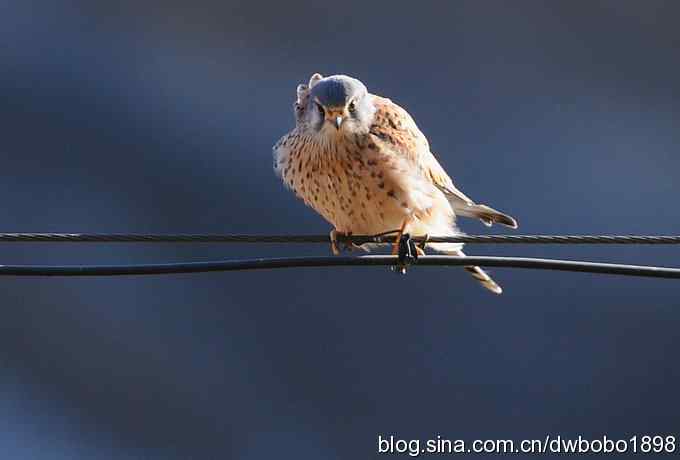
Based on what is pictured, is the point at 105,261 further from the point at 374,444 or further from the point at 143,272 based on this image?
the point at 143,272

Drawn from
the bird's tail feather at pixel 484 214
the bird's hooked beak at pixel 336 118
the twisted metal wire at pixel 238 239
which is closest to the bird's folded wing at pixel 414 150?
the bird's tail feather at pixel 484 214

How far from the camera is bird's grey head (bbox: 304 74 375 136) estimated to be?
4.71 metres

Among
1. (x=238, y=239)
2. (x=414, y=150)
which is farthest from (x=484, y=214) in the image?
(x=238, y=239)

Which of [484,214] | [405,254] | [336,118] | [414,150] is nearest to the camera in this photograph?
[405,254]

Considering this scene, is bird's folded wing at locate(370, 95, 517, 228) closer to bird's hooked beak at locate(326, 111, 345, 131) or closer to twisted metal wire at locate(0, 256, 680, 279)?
bird's hooked beak at locate(326, 111, 345, 131)

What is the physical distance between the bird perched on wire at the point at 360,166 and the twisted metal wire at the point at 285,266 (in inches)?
45.5

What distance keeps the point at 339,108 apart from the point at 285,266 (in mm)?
1442

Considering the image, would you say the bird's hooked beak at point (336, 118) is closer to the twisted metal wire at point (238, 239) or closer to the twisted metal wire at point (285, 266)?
the twisted metal wire at point (238, 239)

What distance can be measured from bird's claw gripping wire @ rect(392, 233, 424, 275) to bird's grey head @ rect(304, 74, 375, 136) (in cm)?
68

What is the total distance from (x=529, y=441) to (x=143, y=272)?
485 centimetres

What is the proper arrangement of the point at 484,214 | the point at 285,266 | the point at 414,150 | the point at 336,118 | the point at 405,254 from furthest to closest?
the point at 484,214
the point at 414,150
the point at 336,118
the point at 405,254
the point at 285,266

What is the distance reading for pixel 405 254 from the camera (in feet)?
12.8

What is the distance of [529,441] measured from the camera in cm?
772

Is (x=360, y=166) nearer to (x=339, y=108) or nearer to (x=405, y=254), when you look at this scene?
(x=339, y=108)
